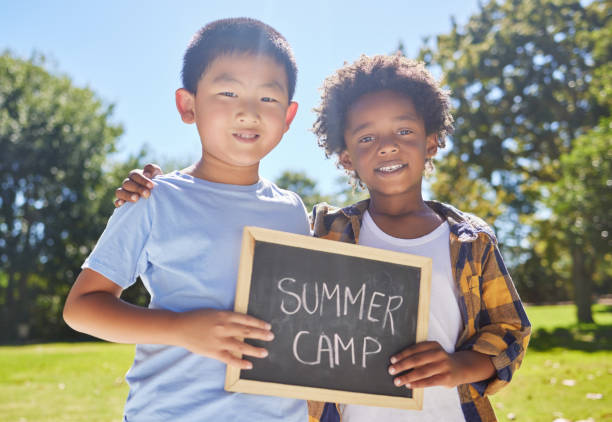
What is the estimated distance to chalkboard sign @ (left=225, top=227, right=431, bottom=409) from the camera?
64.5 inches

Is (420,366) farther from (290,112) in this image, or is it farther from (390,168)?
(290,112)

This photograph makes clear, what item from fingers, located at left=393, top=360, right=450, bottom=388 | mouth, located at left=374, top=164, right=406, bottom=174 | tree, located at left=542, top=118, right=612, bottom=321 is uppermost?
tree, located at left=542, top=118, right=612, bottom=321

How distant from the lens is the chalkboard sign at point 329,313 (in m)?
1.64

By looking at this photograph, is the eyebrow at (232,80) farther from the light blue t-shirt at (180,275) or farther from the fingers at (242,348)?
the fingers at (242,348)

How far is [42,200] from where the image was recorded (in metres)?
23.8

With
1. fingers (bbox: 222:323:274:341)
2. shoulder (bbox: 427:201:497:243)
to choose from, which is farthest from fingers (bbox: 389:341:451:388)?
shoulder (bbox: 427:201:497:243)

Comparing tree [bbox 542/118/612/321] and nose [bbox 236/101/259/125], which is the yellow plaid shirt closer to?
nose [bbox 236/101/259/125]

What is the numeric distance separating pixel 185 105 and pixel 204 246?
667 millimetres

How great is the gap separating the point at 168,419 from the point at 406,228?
1.45m

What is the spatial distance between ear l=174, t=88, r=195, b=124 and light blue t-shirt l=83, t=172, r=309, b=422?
313 mm

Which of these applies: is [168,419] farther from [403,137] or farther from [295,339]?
[403,137]

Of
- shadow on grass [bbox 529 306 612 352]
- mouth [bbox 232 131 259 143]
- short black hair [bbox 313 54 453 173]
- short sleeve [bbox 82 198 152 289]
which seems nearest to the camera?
short sleeve [bbox 82 198 152 289]

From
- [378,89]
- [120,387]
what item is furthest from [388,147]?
[120,387]

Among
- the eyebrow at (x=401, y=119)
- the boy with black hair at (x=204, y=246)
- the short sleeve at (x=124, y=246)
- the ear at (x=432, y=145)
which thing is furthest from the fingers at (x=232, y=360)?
the ear at (x=432, y=145)
